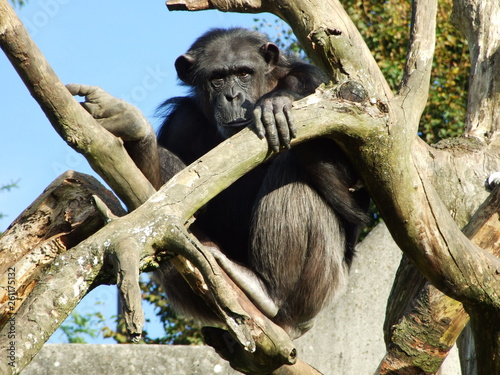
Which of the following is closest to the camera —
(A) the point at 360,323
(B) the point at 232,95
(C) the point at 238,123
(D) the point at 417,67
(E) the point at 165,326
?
(D) the point at 417,67

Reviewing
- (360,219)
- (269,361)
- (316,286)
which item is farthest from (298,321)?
(269,361)

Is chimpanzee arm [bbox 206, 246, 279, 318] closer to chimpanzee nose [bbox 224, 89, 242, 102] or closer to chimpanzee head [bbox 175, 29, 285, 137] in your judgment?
chimpanzee head [bbox 175, 29, 285, 137]

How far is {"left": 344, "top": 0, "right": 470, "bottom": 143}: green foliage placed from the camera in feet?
31.5

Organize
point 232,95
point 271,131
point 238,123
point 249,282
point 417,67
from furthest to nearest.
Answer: point 232,95 → point 238,123 → point 249,282 → point 417,67 → point 271,131

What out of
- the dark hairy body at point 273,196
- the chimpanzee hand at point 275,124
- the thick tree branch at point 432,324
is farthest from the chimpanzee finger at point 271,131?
the thick tree branch at point 432,324

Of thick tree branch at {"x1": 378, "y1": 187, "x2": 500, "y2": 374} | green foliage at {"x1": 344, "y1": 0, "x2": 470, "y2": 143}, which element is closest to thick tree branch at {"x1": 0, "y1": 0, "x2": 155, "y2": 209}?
thick tree branch at {"x1": 378, "y1": 187, "x2": 500, "y2": 374}

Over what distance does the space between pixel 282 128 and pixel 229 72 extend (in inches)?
74.1

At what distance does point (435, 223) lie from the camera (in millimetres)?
4102

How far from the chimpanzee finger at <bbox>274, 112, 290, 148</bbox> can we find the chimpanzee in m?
0.09

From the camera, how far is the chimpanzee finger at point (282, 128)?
396 centimetres

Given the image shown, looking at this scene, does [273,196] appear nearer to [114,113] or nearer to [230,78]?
[230,78]

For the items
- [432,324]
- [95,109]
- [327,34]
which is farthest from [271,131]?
[432,324]

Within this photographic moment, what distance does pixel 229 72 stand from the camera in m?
5.70

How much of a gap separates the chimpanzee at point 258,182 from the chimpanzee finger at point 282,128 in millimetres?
89
